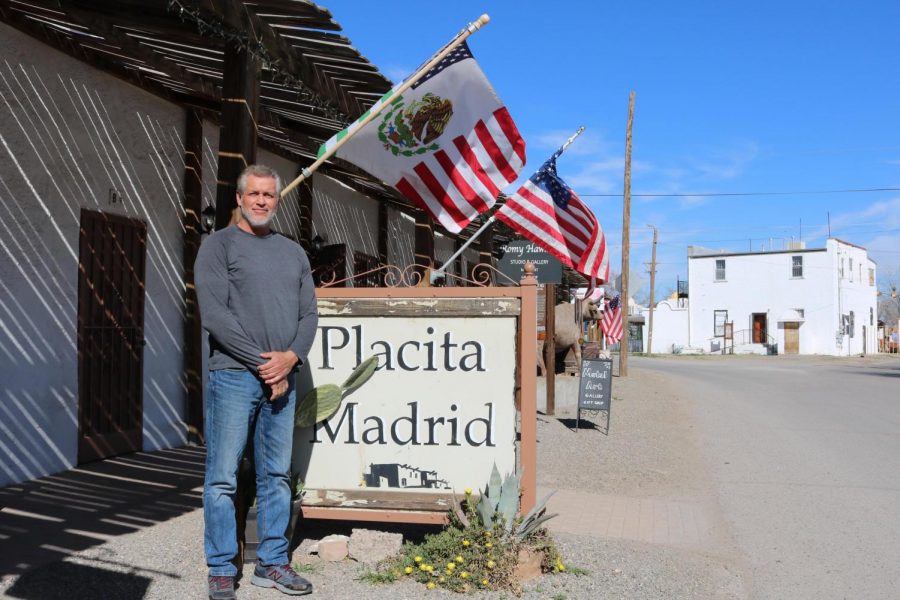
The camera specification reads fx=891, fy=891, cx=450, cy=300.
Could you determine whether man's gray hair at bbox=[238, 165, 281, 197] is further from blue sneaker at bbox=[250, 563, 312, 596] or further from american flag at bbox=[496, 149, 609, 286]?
american flag at bbox=[496, 149, 609, 286]

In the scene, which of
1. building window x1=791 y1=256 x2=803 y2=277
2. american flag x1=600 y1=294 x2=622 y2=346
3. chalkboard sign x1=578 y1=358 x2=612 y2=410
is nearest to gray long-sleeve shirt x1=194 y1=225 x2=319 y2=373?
chalkboard sign x1=578 y1=358 x2=612 y2=410

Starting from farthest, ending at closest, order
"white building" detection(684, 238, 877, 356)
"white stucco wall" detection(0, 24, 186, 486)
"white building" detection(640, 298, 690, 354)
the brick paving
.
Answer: "white building" detection(640, 298, 690, 354), "white building" detection(684, 238, 877, 356), "white stucco wall" detection(0, 24, 186, 486), the brick paving

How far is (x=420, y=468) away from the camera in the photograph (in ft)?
16.5

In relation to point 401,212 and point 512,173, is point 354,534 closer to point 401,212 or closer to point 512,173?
point 512,173

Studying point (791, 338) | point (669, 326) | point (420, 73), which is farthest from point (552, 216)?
point (669, 326)

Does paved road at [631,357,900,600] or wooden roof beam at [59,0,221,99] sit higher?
wooden roof beam at [59,0,221,99]

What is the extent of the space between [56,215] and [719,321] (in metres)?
54.1

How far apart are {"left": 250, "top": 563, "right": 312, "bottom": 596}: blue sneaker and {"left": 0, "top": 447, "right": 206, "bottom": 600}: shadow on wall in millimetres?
457

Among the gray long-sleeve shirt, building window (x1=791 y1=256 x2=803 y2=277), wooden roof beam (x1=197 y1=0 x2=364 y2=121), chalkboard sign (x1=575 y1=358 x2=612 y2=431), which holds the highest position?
building window (x1=791 y1=256 x2=803 y2=277)

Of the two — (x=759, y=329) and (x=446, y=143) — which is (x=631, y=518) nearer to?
(x=446, y=143)

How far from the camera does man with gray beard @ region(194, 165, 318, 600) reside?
4.12 meters

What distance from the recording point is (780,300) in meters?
55.3

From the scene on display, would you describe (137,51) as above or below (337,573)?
above

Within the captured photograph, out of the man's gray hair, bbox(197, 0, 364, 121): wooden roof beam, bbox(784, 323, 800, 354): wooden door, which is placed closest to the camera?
the man's gray hair
